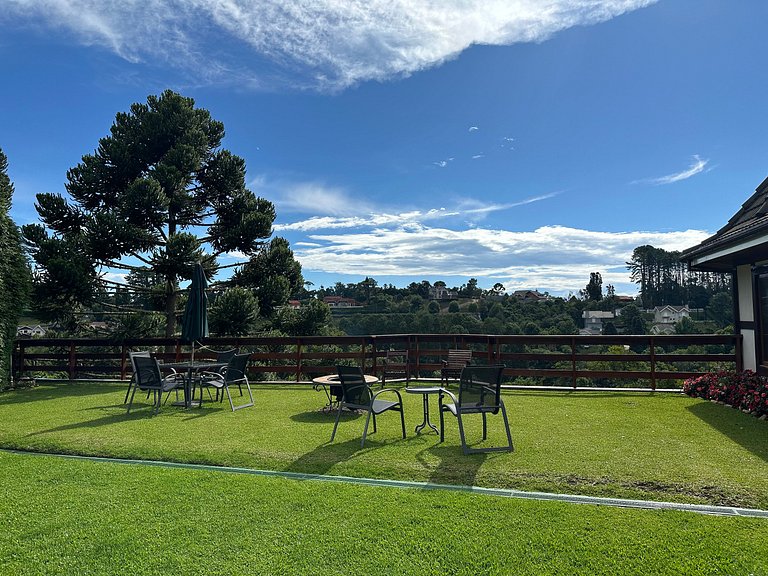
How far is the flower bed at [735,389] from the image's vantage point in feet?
18.3

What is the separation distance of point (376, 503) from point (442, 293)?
1188 inches

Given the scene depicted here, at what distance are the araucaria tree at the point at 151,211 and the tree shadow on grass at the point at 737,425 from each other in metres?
10.9

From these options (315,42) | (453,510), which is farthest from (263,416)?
(315,42)

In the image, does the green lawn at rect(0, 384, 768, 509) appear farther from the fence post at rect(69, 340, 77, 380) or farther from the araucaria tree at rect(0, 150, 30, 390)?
the fence post at rect(69, 340, 77, 380)

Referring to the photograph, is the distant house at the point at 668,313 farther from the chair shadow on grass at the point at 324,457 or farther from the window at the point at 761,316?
the chair shadow on grass at the point at 324,457

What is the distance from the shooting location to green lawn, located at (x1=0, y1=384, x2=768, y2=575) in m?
2.22

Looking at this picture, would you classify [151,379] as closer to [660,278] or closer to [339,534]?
[339,534]

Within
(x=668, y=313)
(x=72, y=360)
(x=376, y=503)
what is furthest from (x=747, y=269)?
(x=668, y=313)

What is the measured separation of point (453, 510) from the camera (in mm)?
2779

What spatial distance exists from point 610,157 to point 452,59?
5.23 metres

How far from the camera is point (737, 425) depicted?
5102mm

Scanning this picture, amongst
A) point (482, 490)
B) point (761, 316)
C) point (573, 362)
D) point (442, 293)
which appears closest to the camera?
point (482, 490)

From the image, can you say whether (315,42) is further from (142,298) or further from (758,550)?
(758,550)

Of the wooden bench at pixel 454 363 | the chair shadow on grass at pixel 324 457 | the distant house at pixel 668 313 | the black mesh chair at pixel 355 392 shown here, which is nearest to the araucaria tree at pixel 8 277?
the black mesh chair at pixel 355 392
